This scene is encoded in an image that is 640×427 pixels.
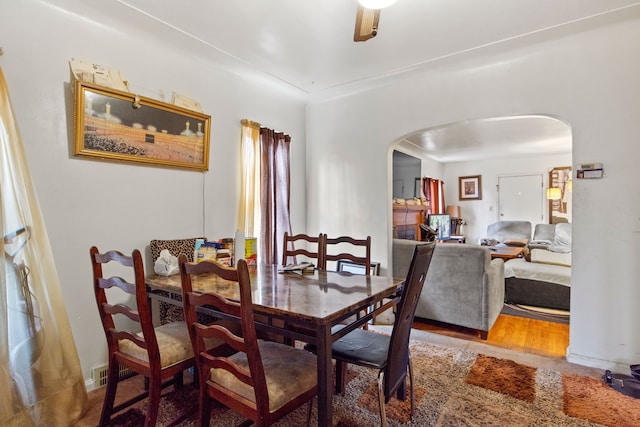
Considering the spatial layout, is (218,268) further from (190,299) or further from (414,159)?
(414,159)

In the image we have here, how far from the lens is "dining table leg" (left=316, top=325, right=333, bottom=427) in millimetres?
1307

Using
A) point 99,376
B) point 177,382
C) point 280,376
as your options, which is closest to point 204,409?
point 280,376

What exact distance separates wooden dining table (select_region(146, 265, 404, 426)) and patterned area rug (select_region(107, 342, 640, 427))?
0.59m

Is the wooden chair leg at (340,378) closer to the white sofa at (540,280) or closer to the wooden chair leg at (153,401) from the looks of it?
the wooden chair leg at (153,401)

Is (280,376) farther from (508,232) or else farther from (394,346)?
(508,232)

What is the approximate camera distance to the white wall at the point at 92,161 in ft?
6.41

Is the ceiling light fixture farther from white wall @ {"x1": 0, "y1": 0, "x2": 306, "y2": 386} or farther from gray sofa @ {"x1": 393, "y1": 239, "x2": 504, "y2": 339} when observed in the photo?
gray sofa @ {"x1": 393, "y1": 239, "x2": 504, "y2": 339}

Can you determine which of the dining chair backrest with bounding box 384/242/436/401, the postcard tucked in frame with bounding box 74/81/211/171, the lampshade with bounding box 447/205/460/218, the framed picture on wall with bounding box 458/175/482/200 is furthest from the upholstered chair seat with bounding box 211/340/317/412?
the framed picture on wall with bounding box 458/175/482/200

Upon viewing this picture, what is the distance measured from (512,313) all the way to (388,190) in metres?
2.06

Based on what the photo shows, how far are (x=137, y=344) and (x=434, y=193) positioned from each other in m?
6.78

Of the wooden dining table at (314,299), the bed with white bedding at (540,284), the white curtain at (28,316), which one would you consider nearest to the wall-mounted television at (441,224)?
the bed with white bedding at (540,284)

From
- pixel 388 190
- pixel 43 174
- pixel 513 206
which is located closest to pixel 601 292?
pixel 388 190

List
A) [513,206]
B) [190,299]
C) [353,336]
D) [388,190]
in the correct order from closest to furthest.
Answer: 1. [190,299]
2. [353,336]
3. [388,190]
4. [513,206]

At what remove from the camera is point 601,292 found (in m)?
2.41
